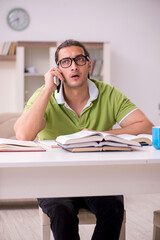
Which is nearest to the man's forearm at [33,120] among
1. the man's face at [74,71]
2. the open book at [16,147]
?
the man's face at [74,71]

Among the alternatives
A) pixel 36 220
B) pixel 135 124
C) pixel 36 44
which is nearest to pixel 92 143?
pixel 135 124

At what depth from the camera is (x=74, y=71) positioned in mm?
1974

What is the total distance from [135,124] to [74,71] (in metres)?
0.42

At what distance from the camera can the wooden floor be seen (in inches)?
92.4

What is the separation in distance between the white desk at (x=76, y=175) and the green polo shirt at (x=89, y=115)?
822 mm

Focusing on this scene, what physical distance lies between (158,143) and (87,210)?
40 cm

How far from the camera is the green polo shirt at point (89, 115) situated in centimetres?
194

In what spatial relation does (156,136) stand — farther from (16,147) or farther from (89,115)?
(89,115)

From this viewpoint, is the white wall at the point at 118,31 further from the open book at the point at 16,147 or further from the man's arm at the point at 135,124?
the open book at the point at 16,147

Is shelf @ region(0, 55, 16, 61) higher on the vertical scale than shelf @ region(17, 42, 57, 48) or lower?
lower

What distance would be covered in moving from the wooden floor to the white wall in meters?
2.91

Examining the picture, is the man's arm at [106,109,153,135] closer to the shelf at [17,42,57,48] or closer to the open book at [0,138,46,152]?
the open book at [0,138,46,152]

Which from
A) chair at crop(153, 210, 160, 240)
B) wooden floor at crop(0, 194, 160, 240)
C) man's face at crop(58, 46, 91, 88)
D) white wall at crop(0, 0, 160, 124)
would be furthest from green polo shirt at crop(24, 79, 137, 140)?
white wall at crop(0, 0, 160, 124)

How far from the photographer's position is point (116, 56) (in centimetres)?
576
